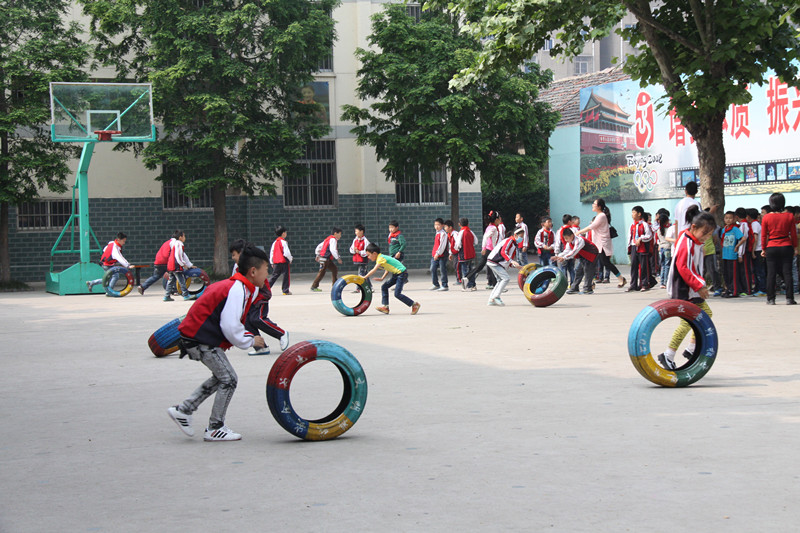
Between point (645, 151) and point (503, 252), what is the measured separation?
16.3 m

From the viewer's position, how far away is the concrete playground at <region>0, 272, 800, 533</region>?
4.95 m

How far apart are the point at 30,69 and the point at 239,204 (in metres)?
8.96

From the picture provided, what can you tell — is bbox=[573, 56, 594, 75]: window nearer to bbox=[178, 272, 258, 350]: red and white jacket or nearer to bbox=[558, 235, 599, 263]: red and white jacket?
bbox=[558, 235, 599, 263]: red and white jacket

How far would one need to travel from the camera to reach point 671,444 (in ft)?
21.1

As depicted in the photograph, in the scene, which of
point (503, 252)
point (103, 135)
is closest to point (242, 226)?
point (103, 135)

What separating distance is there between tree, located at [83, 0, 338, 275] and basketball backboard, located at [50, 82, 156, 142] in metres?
2.60

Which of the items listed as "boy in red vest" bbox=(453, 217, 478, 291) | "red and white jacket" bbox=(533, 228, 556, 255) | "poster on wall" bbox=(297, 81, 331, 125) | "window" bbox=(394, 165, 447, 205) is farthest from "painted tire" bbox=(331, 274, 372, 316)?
"window" bbox=(394, 165, 447, 205)

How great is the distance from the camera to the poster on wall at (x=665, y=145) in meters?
27.8

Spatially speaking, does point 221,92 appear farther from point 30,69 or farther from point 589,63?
point 589,63

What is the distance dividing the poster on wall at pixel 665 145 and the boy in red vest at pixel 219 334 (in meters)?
19.1

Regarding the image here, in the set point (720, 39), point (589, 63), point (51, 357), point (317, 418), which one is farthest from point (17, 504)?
point (589, 63)

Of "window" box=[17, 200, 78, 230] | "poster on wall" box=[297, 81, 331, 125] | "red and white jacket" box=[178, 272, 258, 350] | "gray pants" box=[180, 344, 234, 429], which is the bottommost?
"gray pants" box=[180, 344, 234, 429]

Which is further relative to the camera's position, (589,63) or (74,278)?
(589,63)

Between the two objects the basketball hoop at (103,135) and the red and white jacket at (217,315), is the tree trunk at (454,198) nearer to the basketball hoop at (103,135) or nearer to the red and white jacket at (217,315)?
the basketball hoop at (103,135)
